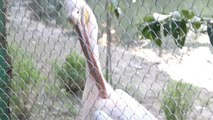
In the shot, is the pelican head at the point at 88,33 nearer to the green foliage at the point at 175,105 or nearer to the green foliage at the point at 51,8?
the green foliage at the point at 51,8

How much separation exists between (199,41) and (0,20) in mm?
2157

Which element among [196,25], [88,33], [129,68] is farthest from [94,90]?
[129,68]

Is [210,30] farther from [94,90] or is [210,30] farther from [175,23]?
[94,90]

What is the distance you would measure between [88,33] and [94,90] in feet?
0.90

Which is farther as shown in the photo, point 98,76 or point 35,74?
point 35,74

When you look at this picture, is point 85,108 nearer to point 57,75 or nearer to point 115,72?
point 57,75

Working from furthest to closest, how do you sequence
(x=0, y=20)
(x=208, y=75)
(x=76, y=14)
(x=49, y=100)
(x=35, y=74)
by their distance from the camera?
(x=208, y=75)
(x=49, y=100)
(x=35, y=74)
(x=0, y=20)
(x=76, y=14)

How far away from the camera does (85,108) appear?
222 centimetres

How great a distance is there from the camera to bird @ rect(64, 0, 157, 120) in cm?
206

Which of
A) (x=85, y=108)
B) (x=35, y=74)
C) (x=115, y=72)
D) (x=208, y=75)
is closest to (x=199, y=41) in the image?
(x=208, y=75)

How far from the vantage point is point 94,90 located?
86.0 inches

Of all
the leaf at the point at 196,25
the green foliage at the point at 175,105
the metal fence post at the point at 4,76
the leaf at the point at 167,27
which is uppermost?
the leaf at the point at 167,27

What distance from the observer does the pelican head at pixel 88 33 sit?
2.09 m

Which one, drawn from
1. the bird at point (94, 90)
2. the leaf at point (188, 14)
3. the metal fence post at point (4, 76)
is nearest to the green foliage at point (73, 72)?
the metal fence post at point (4, 76)
